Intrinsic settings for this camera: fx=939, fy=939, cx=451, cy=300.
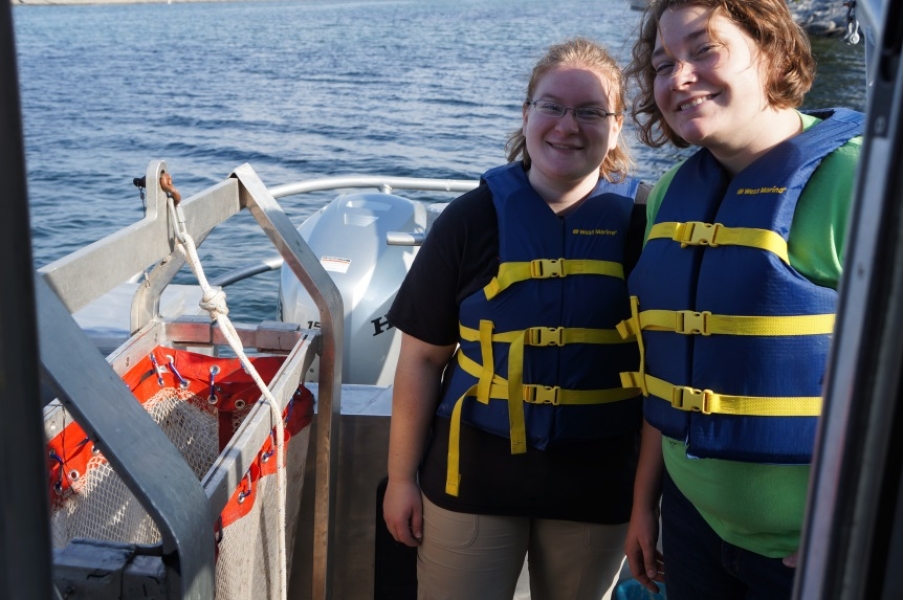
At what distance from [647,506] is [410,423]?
1.52ft

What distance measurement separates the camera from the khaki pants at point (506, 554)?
1.74m

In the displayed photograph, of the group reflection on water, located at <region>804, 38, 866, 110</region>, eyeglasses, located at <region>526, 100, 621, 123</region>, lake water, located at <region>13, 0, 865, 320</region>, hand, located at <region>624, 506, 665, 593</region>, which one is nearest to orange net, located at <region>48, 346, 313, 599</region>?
hand, located at <region>624, 506, 665, 593</region>

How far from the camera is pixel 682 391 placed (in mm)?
1491

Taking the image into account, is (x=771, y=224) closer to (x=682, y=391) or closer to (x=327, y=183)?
(x=682, y=391)

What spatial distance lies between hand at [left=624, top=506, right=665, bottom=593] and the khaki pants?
78 mm

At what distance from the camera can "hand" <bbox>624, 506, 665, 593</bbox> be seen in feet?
5.44

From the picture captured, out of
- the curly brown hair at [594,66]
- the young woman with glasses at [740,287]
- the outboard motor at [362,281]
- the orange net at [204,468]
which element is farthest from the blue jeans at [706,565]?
the outboard motor at [362,281]

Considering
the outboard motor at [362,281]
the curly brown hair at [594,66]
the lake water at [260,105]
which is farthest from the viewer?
the lake water at [260,105]

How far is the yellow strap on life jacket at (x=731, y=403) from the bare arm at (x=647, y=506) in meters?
0.15

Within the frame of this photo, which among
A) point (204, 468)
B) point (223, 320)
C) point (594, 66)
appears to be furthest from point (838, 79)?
point (223, 320)

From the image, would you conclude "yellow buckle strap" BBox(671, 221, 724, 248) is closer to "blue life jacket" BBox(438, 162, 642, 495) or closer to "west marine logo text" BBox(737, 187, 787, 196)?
"west marine logo text" BBox(737, 187, 787, 196)

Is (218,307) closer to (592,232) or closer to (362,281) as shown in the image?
(592,232)

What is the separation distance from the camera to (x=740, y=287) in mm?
1440

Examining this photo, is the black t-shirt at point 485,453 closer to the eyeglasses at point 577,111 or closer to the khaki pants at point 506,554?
the khaki pants at point 506,554
